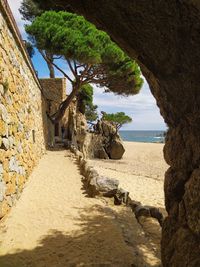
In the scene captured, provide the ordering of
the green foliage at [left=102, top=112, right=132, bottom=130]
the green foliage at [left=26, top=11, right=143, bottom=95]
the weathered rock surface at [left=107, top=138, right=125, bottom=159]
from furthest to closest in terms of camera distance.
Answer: the green foliage at [left=102, top=112, right=132, bottom=130] → the weathered rock surface at [left=107, top=138, right=125, bottom=159] → the green foliage at [left=26, top=11, right=143, bottom=95]

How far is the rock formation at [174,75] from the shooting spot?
114 inches

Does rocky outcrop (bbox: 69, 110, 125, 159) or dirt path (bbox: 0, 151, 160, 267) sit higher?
rocky outcrop (bbox: 69, 110, 125, 159)

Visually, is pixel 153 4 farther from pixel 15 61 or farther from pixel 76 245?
pixel 15 61

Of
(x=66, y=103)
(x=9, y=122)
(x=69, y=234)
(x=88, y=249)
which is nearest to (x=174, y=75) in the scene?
(x=88, y=249)

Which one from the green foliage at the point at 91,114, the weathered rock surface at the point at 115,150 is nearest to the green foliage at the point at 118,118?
the green foliage at the point at 91,114

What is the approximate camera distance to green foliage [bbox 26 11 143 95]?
17.7 metres

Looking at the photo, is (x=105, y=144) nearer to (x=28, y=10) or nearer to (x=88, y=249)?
(x=28, y=10)

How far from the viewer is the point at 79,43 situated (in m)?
17.4

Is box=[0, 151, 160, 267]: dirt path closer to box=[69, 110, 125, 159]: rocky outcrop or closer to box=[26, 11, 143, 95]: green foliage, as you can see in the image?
box=[26, 11, 143, 95]: green foliage

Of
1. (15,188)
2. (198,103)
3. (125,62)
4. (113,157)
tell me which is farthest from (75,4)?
(113,157)

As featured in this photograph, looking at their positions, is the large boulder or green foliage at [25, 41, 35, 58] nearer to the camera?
the large boulder

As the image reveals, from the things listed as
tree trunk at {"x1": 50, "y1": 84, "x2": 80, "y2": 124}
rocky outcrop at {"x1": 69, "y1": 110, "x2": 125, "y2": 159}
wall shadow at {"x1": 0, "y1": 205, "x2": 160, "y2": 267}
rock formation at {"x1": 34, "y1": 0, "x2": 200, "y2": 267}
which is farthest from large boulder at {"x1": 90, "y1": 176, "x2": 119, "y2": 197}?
rocky outcrop at {"x1": 69, "y1": 110, "x2": 125, "y2": 159}

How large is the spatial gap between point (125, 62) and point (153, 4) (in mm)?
17910

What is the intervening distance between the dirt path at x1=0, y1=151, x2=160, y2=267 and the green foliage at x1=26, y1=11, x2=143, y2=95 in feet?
37.1
